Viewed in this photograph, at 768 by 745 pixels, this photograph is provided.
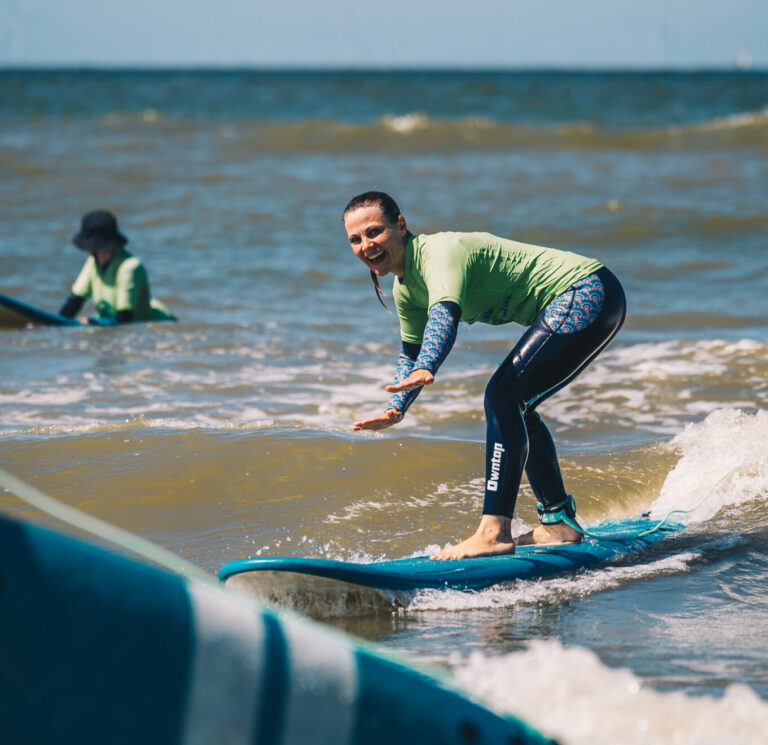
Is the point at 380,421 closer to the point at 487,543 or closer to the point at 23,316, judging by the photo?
the point at 487,543

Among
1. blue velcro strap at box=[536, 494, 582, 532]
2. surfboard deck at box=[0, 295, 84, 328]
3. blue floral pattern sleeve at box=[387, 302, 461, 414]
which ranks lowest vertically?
blue velcro strap at box=[536, 494, 582, 532]

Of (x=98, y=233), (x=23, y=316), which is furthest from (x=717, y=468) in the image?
(x=23, y=316)

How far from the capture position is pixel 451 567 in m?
4.11

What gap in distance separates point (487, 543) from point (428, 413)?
3.06m

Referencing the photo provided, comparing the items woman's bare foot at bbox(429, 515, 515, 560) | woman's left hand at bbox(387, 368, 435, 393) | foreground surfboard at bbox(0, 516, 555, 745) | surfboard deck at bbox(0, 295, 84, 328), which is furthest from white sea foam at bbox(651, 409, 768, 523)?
surfboard deck at bbox(0, 295, 84, 328)

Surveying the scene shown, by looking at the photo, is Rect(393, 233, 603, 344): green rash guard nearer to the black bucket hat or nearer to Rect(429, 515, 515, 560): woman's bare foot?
Rect(429, 515, 515, 560): woman's bare foot

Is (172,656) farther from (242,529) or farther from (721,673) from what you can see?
(242,529)

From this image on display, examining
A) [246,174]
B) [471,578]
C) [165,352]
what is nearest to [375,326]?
[165,352]

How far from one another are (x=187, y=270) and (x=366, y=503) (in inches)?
326

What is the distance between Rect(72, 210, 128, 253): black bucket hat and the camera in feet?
30.4

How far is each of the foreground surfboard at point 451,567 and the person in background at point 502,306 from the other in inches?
4.8

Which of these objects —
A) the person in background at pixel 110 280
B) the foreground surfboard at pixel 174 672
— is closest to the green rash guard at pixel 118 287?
the person in background at pixel 110 280

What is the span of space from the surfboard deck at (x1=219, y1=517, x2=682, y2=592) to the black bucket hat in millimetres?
5836

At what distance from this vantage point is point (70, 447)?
236 inches
